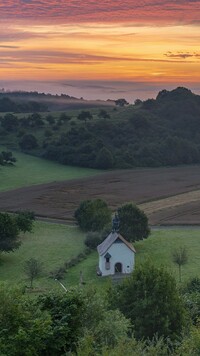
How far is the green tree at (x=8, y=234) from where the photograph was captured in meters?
59.2

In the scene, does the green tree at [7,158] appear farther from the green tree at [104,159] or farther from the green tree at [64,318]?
the green tree at [64,318]

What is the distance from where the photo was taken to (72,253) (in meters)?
61.4

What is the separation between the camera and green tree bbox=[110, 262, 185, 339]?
34.3 meters

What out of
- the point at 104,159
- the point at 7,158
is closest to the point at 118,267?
the point at 104,159

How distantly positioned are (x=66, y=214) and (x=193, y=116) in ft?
345

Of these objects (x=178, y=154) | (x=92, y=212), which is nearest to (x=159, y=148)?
(x=178, y=154)

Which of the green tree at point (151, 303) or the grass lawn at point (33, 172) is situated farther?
the grass lawn at point (33, 172)

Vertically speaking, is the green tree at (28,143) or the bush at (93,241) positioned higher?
the green tree at (28,143)

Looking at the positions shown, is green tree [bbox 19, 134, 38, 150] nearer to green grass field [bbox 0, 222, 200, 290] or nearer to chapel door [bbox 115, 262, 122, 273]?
green grass field [bbox 0, 222, 200, 290]

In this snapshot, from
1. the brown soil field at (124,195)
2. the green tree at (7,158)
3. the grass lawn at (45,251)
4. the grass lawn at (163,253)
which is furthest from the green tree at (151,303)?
the green tree at (7,158)

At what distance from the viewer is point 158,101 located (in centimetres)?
18900

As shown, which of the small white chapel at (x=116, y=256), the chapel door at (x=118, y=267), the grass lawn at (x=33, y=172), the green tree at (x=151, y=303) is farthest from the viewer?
the grass lawn at (x=33, y=172)

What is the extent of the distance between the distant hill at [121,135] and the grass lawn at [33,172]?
3857mm

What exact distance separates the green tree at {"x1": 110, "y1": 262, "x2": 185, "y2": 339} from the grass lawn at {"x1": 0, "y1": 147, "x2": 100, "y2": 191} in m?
72.7
